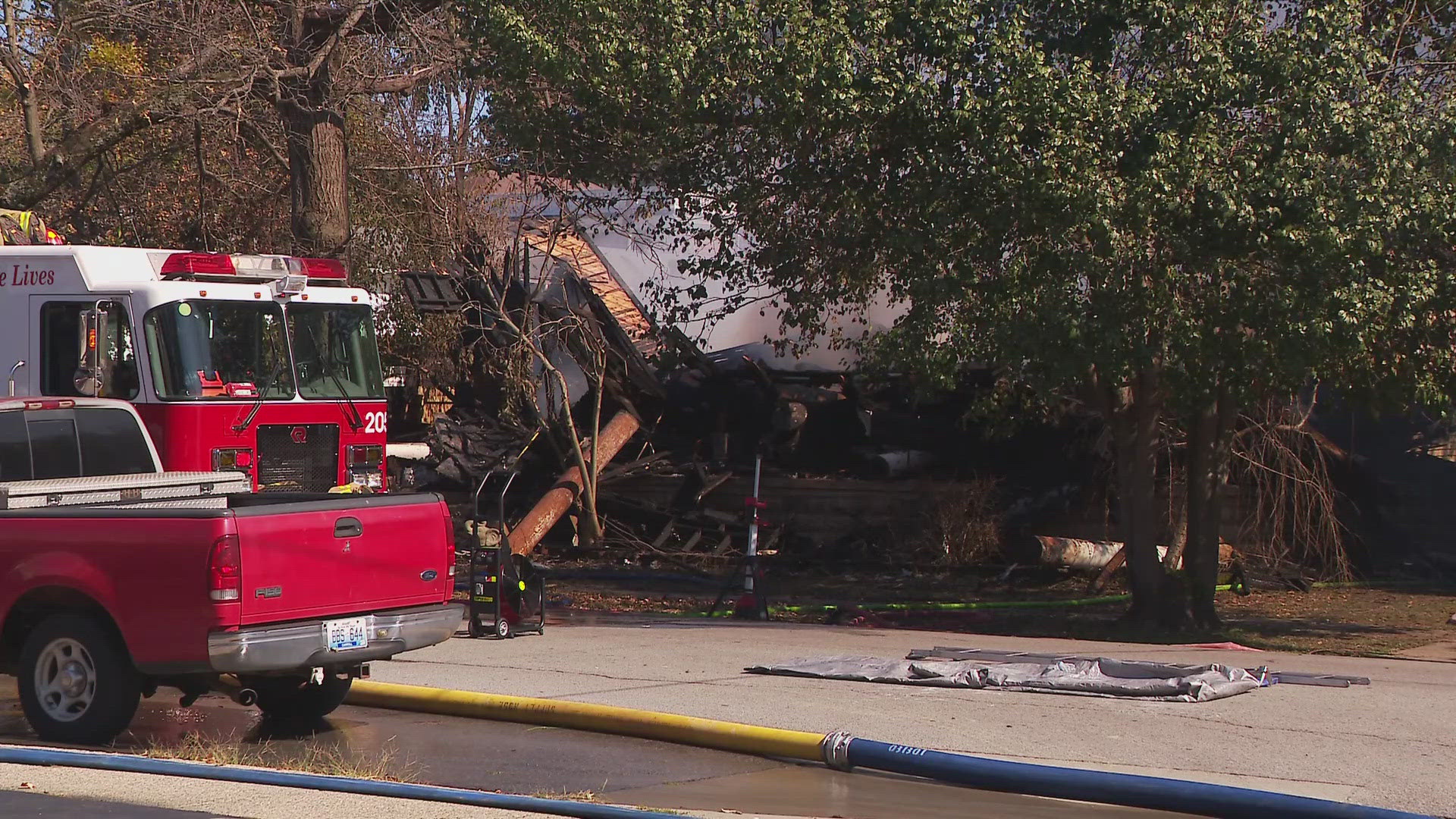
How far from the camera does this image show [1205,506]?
1445 cm

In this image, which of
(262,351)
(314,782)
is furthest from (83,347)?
(314,782)

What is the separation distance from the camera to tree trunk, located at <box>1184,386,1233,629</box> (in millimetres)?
14336

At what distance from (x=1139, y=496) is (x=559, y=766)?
8642mm

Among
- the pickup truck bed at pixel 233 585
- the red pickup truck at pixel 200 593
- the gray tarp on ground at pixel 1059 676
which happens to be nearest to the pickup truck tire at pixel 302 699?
the red pickup truck at pixel 200 593

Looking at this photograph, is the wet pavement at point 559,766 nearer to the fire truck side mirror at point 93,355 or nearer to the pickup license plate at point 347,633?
the pickup license plate at point 347,633

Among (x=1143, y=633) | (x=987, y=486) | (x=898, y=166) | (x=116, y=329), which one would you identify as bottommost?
(x=1143, y=633)

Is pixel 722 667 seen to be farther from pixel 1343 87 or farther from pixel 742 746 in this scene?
pixel 1343 87

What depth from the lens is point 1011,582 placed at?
1800cm

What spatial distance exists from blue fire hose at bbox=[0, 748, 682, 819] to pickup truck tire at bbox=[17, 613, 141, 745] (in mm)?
342

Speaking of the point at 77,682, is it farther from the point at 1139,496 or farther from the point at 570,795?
the point at 1139,496

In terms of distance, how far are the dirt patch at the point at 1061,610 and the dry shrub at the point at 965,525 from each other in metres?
0.42

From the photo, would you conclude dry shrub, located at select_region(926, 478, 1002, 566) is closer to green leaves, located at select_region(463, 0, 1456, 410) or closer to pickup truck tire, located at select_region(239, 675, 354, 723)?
green leaves, located at select_region(463, 0, 1456, 410)

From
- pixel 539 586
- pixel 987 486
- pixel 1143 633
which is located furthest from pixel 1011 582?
pixel 539 586

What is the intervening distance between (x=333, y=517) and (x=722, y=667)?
3.55m
